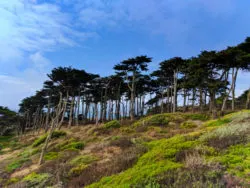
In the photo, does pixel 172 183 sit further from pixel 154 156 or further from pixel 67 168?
pixel 67 168

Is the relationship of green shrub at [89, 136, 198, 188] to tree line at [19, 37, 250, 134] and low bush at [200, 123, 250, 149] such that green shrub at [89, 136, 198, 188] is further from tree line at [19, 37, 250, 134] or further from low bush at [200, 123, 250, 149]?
tree line at [19, 37, 250, 134]

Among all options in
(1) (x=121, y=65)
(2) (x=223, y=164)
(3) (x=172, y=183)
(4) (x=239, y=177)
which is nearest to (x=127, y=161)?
(3) (x=172, y=183)

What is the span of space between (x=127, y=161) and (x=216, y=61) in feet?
53.6

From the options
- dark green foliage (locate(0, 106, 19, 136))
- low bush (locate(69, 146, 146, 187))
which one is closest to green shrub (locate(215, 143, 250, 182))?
low bush (locate(69, 146, 146, 187))

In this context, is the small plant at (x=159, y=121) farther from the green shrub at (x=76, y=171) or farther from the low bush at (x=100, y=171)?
the green shrub at (x=76, y=171)

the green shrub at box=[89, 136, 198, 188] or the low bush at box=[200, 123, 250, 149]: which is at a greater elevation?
the low bush at box=[200, 123, 250, 149]

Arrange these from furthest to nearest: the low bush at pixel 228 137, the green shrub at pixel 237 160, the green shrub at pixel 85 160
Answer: the green shrub at pixel 85 160 < the low bush at pixel 228 137 < the green shrub at pixel 237 160

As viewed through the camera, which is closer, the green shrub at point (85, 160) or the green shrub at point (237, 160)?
the green shrub at point (237, 160)

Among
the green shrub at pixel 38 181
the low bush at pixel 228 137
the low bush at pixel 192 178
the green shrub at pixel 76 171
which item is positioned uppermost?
the low bush at pixel 228 137

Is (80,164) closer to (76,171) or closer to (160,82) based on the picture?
(76,171)

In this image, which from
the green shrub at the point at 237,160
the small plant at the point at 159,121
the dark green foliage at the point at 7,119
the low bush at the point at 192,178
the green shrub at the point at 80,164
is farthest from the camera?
the dark green foliage at the point at 7,119

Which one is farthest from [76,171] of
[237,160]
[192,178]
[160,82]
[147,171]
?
[160,82]

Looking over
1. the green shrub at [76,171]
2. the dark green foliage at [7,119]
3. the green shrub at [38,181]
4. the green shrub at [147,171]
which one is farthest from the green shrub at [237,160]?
the dark green foliage at [7,119]

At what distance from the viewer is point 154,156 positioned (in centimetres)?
631
